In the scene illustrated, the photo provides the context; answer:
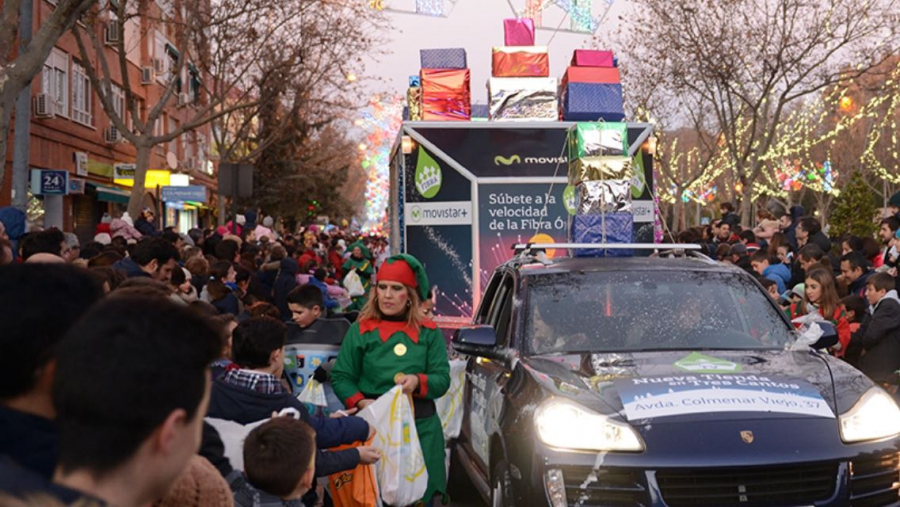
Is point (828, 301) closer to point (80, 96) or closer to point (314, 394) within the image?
point (314, 394)

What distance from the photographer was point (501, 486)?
19.7 feet

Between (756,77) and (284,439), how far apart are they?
2637cm

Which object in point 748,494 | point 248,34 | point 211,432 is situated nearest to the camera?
point 211,432

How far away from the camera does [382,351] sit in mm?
6223

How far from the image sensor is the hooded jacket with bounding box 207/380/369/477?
448cm

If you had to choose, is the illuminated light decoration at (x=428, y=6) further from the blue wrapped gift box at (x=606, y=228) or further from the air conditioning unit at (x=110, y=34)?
the air conditioning unit at (x=110, y=34)

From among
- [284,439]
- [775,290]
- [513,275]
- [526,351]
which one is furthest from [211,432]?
[775,290]

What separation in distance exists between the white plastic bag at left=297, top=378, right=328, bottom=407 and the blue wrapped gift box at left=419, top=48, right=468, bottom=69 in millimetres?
6239

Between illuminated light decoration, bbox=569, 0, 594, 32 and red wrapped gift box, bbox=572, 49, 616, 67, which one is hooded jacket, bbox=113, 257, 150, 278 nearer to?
red wrapped gift box, bbox=572, 49, 616, 67

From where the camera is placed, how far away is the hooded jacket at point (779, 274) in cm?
1254

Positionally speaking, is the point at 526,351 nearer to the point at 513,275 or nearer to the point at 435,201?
the point at 513,275

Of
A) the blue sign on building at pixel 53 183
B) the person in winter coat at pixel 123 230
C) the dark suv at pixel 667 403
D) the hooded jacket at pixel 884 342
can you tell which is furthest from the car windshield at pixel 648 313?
the blue sign on building at pixel 53 183

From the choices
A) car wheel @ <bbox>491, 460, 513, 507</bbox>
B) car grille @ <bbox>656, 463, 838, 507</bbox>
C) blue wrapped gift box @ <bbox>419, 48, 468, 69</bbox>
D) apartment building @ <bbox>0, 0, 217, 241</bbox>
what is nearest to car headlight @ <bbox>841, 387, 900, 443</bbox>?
car grille @ <bbox>656, 463, 838, 507</bbox>

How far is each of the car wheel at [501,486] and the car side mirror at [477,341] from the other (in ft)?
2.38
